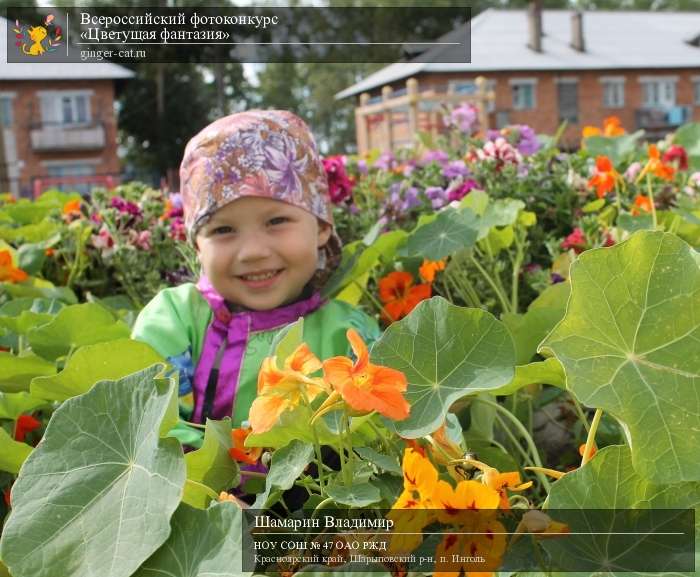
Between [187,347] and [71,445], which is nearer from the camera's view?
[71,445]

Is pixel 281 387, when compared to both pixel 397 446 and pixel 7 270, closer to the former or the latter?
pixel 397 446

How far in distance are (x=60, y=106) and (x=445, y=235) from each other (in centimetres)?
2412

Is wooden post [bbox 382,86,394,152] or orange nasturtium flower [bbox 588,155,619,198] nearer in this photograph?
orange nasturtium flower [bbox 588,155,619,198]

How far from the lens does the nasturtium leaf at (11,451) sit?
81cm

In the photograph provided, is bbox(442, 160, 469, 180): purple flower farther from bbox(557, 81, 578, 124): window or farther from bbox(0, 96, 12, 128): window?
bbox(557, 81, 578, 124): window

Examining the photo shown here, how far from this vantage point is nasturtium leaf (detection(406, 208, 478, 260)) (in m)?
1.46

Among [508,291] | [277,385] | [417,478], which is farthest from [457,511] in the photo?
[508,291]

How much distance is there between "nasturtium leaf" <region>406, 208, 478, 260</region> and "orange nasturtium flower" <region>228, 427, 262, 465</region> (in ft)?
2.53

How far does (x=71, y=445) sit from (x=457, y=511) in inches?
13.0

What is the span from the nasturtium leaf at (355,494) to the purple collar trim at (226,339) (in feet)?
2.65

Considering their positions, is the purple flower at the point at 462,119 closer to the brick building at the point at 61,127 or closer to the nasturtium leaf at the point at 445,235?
the nasturtium leaf at the point at 445,235

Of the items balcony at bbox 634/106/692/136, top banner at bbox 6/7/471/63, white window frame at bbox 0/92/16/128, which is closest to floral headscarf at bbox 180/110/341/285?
top banner at bbox 6/7/471/63

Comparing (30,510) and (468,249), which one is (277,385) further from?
(468,249)

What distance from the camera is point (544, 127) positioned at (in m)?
24.9
